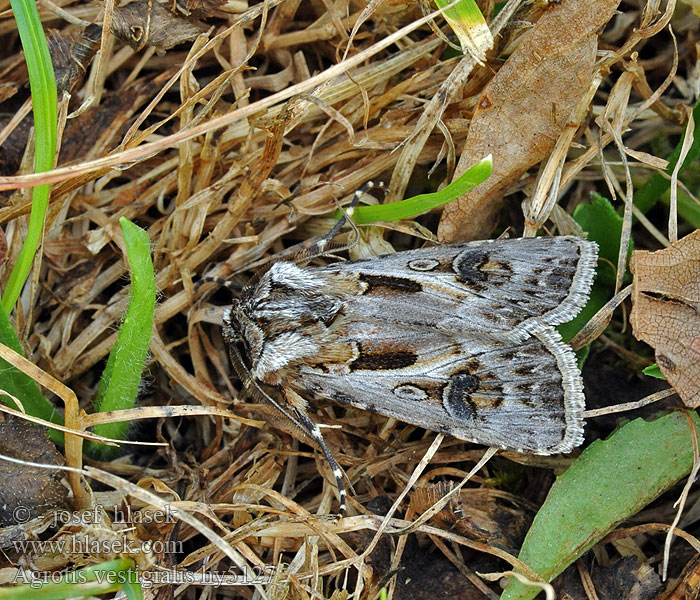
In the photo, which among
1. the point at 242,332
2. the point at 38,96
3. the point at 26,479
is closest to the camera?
the point at 38,96

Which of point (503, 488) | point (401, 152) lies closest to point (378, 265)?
point (401, 152)

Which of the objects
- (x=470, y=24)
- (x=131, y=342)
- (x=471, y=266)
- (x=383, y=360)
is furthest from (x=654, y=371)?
(x=131, y=342)

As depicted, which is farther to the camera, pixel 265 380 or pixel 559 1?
pixel 265 380

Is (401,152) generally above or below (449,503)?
above

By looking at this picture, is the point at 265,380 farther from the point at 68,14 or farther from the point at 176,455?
the point at 68,14

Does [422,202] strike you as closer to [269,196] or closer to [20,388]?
[269,196]

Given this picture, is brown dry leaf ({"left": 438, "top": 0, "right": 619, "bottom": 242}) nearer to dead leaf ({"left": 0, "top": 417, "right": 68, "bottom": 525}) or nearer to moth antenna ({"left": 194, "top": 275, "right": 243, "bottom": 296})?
moth antenna ({"left": 194, "top": 275, "right": 243, "bottom": 296})
